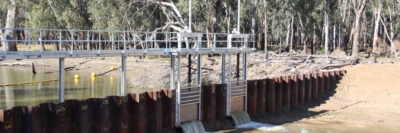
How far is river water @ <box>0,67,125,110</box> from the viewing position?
26812mm

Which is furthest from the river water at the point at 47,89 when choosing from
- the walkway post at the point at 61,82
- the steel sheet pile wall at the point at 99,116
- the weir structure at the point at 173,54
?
the walkway post at the point at 61,82

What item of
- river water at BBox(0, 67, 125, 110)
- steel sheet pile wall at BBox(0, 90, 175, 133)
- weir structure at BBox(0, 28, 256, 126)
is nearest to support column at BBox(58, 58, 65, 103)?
weir structure at BBox(0, 28, 256, 126)

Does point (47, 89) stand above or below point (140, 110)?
below

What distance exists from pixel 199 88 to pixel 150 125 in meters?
2.59

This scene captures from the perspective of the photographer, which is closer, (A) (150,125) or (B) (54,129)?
(B) (54,129)

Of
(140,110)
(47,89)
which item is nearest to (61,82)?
(140,110)

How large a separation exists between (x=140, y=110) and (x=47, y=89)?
17858 mm

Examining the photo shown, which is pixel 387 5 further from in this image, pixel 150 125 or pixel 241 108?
pixel 150 125

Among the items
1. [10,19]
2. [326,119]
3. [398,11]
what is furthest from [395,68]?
[398,11]

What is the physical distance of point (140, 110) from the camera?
1588 centimetres

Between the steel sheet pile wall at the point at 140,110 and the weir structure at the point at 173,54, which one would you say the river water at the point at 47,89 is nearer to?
the weir structure at the point at 173,54

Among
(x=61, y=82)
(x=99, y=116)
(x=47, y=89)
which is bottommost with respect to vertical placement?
(x=47, y=89)

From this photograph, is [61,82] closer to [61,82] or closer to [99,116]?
[61,82]

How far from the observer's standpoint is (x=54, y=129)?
44.2 ft
